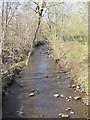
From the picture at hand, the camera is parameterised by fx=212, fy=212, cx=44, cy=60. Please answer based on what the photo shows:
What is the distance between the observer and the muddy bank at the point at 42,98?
6.71 m

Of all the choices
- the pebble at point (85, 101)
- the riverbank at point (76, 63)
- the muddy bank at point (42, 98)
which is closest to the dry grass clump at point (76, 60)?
the riverbank at point (76, 63)

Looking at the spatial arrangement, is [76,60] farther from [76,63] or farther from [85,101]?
[85,101]

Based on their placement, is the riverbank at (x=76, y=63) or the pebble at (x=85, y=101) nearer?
the pebble at (x=85, y=101)

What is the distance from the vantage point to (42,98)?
799 centimetres

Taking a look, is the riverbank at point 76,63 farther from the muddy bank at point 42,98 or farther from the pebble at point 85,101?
the pebble at point 85,101

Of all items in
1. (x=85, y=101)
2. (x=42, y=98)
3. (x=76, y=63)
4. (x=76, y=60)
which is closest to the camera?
(x=85, y=101)

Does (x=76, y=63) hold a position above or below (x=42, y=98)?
above

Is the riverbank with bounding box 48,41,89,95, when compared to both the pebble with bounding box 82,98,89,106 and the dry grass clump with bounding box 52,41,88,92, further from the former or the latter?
the pebble with bounding box 82,98,89,106

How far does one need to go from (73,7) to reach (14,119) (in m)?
9.07

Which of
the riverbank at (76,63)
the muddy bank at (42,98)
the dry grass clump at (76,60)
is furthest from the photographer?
the dry grass clump at (76,60)

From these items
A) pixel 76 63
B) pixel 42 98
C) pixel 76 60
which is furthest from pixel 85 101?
pixel 76 60

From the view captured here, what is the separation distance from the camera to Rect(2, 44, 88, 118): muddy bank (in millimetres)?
6707

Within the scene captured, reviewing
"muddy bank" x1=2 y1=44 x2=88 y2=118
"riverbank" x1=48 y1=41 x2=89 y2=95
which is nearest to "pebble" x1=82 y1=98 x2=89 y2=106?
"muddy bank" x1=2 y1=44 x2=88 y2=118

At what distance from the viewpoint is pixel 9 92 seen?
8.23 metres
